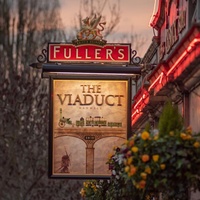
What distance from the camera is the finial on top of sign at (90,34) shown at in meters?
21.7

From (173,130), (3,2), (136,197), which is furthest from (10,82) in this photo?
(173,130)

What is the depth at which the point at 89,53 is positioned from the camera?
2155 centimetres

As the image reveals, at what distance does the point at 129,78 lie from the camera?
70.9ft

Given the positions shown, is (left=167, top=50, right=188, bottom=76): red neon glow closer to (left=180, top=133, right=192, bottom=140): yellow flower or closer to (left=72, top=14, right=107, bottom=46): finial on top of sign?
(left=180, top=133, right=192, bottom=140): yellow flower

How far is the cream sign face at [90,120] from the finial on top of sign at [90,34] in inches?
30.2

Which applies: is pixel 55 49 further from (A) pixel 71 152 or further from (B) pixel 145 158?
(B) pixel 145 158

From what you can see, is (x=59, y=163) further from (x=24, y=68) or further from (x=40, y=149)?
(x=24, y=68)

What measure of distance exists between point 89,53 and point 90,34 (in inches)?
23.5

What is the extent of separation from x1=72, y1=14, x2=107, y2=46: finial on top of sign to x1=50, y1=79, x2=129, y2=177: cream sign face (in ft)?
2.52

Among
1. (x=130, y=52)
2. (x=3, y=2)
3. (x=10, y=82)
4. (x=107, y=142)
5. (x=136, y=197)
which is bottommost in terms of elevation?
(x=136, y=197)

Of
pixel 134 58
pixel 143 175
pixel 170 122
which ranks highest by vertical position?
pixel 134 58

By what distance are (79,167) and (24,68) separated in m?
25.6

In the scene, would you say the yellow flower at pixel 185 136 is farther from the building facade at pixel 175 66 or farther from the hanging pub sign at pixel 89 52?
the hanging pub sign at pixel 89 52

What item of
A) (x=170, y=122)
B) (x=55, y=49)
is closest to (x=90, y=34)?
(x=55, y=49)
